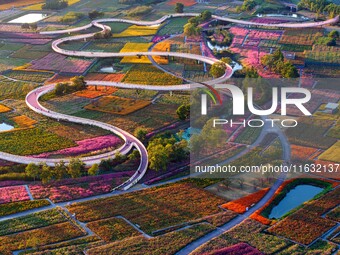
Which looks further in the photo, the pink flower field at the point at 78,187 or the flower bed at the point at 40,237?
the pink flower field at the point at 78,187

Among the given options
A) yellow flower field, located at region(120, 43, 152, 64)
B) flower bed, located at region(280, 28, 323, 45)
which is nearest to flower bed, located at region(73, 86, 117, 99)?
yellow flower field, located at region(120, 43, 152, 64)

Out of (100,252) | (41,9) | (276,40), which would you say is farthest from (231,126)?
(41,9)

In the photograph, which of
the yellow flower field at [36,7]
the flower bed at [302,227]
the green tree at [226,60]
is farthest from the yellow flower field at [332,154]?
the yellow flower field at [36,7]

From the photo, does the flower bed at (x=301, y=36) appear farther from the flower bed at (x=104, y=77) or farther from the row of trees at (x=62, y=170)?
the row of trees at (x=62, y=170)

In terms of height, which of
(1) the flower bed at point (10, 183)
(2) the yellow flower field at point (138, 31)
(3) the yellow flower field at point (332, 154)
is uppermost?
(2) the yellow flower field at point (138, 31)

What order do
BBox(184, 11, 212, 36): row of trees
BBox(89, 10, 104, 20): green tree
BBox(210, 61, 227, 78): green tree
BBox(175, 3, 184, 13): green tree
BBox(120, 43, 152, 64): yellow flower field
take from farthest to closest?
BBox(175, 3, 184, 13): green tree
BBox(89, 10, 104, 20): green tree
BBox(184, 11, 212, 36): row of trees
BBox(120, 43, 152, 64): yellow flower field
BBox(210, 61, 227, 78): green tree

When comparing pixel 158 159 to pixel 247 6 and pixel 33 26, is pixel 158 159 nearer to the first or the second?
pixel 33 26

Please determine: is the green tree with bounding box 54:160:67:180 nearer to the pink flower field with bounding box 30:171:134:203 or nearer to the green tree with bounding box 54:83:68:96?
the pink flower field with bounding box 30:171:134:203
